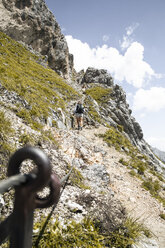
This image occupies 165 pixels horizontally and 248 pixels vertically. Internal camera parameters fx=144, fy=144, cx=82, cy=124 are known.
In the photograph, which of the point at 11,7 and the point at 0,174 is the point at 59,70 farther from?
the point at 0,174

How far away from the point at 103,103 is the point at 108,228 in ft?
115

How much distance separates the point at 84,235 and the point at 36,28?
52.5 meters

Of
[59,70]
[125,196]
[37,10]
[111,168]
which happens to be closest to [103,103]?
[59,70]

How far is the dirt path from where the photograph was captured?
5.43 metres

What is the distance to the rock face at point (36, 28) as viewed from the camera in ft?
128

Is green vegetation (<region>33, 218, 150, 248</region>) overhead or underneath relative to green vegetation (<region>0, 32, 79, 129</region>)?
underneath

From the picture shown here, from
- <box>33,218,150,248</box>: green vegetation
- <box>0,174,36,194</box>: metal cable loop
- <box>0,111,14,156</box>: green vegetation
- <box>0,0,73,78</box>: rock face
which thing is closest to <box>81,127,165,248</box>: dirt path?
<box>33,218,150,248</box>: green vegetation

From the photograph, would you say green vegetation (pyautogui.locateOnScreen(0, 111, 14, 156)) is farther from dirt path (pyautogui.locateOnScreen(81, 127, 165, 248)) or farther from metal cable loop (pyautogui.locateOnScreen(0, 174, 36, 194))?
dirt path (pyautogui.locateOnScreen(81, 127, 165, 248))

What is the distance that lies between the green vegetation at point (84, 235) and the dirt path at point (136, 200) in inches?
48.7

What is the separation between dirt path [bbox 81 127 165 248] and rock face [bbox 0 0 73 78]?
43.6 metres

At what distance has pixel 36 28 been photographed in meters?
43.1

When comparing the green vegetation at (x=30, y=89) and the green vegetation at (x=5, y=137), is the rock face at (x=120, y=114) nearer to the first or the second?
the green vegetation at (x=30, y=89)

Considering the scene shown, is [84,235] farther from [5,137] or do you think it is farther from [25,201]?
[5,137]

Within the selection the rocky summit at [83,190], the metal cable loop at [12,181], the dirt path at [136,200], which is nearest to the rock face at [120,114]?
the rocky summit at [83,190]
